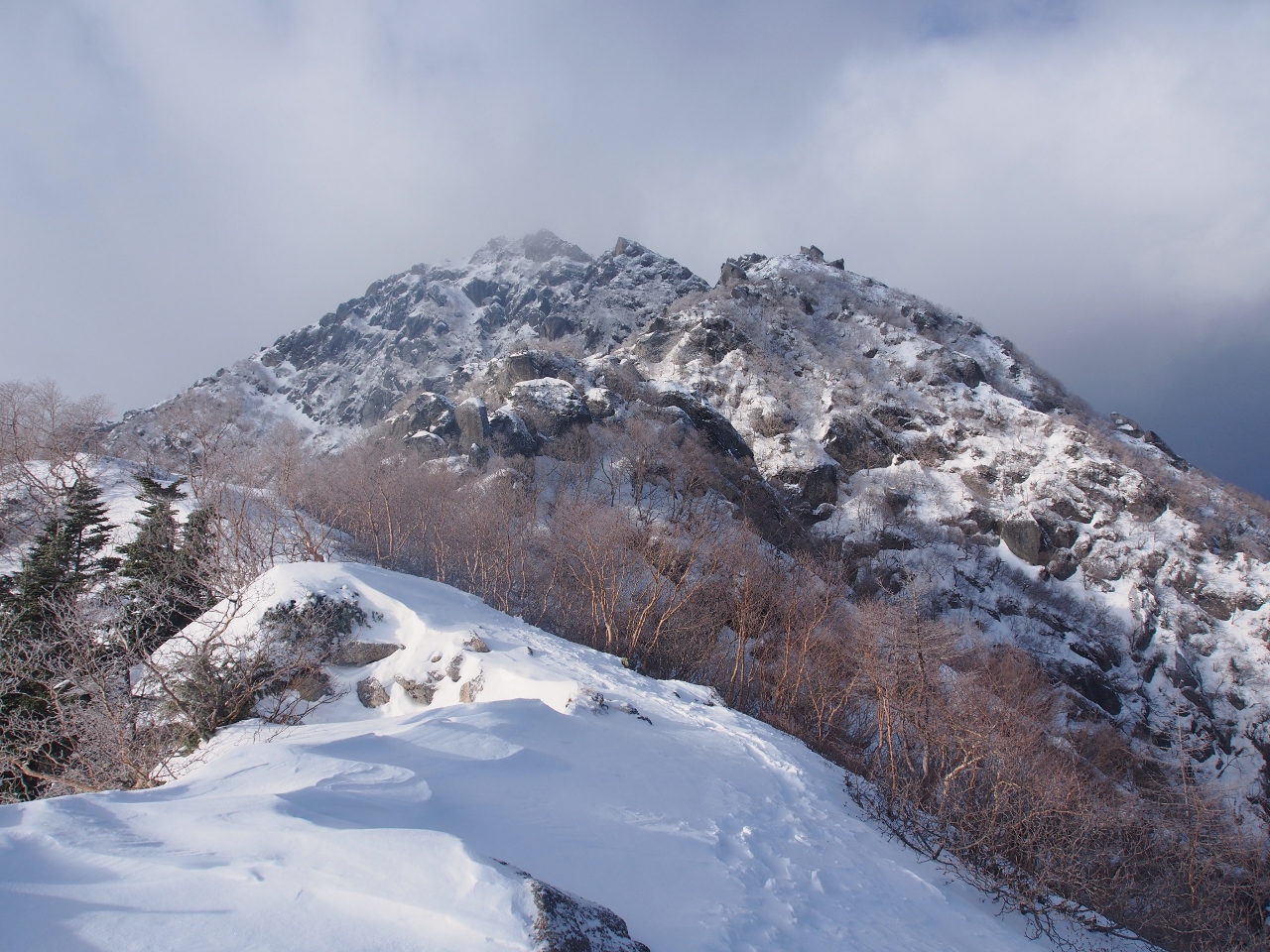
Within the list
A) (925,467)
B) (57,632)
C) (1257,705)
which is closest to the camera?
(57,632)

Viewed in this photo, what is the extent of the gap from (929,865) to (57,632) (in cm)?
1872

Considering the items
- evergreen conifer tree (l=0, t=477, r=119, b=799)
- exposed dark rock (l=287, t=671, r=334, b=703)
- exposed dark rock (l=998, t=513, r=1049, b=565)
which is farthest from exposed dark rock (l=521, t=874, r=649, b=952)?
exposed dark rock (l=998, t=513, r=1049, b=565)

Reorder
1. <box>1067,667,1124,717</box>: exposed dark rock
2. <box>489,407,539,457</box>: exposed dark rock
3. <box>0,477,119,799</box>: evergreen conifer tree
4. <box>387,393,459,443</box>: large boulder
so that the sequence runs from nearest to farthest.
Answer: <box>0,477,119,799</box>: evergreen conifer tree → <box>1067,667,1124,717</box>: exposed dark rock → <box>489,407,539,457</box>: exposed dark rock → <box>387,393,459,443</box>: large boulder

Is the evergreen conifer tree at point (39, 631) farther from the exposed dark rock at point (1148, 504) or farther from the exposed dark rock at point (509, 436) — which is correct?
the exposed dark rock at point (1148, 504)

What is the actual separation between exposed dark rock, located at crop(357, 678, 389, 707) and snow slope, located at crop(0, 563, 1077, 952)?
453 millimetres

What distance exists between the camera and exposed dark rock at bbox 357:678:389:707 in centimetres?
1212

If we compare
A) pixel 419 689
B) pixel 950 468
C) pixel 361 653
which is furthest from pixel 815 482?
pixel 361 653

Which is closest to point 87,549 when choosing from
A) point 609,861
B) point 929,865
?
point 609,861

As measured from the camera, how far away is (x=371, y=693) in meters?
12.2

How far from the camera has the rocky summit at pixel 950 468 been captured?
32688 mm

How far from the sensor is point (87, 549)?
17.7 meters

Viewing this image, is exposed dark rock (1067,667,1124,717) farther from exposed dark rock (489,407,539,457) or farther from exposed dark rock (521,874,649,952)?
exposed dark rock (521,874,649,952)

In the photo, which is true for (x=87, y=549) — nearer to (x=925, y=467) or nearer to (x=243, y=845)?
(x=243, y=845)

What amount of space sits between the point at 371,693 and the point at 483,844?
8782mm
